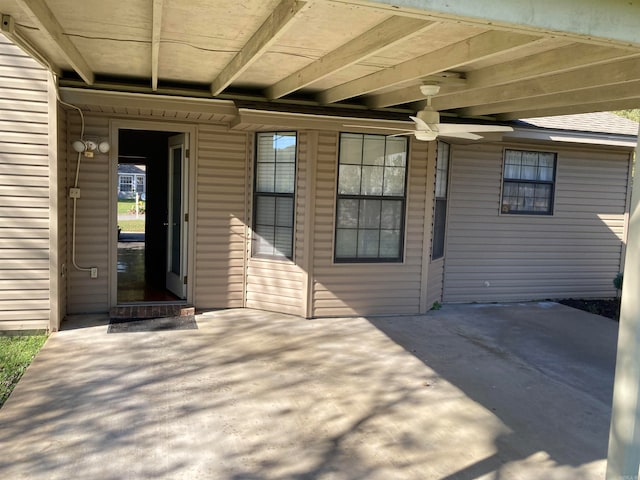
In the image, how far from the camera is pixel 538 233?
8.05 m

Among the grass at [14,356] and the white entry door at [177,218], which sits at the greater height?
the white entry door at [177,218]

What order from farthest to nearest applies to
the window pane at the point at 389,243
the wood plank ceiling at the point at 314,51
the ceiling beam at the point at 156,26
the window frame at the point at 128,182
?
the window frame at the point at 128,182 → the window pane at the point at 389,243 → the wood plank ceiling at the point at 314,51 → the ceiling beam at the point at 156,26

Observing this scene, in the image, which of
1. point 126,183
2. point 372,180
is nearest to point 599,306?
point 372,180

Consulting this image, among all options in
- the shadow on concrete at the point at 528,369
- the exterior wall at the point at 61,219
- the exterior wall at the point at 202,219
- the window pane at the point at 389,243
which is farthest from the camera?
the window pane at the point at 389,243

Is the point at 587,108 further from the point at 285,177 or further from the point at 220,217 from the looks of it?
the point at 220,217

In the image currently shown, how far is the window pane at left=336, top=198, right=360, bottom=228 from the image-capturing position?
6445 mm

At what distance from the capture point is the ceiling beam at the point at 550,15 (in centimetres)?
211

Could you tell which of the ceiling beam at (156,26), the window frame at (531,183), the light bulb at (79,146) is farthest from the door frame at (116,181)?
the window frame at (531,183)

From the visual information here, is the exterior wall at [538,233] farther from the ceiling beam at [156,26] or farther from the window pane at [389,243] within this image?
the ceiling beam at [156,26]

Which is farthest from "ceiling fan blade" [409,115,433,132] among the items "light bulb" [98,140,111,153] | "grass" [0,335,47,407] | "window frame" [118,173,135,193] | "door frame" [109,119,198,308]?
"window frame" [118,173,135,193]

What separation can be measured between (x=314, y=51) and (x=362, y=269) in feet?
10.4

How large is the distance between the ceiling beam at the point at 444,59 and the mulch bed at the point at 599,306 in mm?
5074

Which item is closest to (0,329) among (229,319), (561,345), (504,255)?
(229,319)

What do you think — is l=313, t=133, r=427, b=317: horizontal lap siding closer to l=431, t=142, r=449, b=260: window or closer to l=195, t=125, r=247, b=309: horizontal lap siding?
l=431, t=142, r=449, b=260: window
